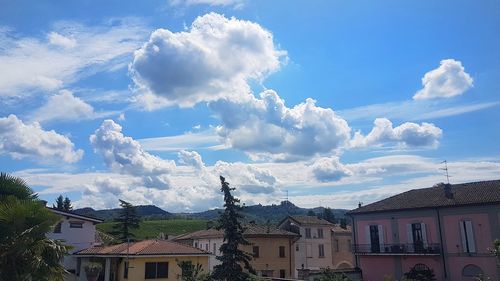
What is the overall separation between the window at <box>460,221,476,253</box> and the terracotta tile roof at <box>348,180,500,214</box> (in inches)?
65.2

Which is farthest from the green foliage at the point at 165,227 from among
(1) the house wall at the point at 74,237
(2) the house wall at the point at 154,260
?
(2) the house wall at the point at 154,260

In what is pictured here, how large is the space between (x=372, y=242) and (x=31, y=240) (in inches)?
1303

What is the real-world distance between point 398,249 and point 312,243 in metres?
19.5

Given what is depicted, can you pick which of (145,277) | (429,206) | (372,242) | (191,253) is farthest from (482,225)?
(145,277)

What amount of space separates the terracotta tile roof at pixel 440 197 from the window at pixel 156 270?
19824mm

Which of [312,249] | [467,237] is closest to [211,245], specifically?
[312,249]

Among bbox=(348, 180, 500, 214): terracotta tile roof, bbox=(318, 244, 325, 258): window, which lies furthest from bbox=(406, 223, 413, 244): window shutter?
bbox=(318, 244, 325, 258): window

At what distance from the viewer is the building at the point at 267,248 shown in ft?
160

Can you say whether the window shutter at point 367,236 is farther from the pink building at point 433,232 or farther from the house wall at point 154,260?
the house wall at point 154,260

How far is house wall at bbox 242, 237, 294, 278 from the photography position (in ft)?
160

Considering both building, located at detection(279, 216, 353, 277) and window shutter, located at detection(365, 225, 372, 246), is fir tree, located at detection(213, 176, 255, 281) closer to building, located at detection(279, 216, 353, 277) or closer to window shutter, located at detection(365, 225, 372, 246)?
window shutter, located at detection(365, 225, 372, 246)

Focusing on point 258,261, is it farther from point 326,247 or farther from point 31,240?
point 31,240

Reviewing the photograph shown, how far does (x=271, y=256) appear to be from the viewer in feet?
163

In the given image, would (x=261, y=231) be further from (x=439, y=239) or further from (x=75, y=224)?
(x=75, y=224)
